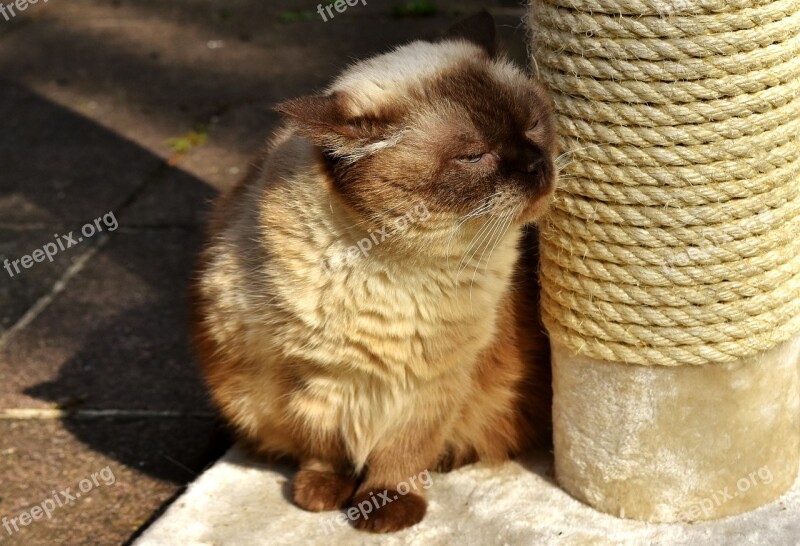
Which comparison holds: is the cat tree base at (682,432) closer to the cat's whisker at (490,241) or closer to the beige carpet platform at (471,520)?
the beige carpet platform at (471,520)

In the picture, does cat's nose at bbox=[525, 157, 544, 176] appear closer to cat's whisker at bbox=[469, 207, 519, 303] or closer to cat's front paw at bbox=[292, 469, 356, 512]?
cat's whisker at bbox=[469, 207, 519, 303]

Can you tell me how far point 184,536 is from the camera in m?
2.30

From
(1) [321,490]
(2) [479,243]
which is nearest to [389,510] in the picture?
(1) [321,490]

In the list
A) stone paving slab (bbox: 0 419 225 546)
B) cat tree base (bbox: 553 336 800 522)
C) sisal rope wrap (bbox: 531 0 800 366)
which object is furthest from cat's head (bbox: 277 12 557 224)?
stone paving slab (bbox: 0 419 225 546)

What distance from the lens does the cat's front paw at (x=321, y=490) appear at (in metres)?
2.39

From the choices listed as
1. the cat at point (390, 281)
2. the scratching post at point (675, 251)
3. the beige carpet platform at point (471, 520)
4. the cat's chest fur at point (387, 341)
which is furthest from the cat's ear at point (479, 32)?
the beige carpet platform at point (471, 520)

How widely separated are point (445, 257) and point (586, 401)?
1.63 feet

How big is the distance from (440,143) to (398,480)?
852 millimetres

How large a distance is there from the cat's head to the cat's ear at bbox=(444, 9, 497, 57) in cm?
19

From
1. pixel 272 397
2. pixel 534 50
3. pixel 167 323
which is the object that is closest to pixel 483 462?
pixel 272 397

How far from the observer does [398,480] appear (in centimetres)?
237

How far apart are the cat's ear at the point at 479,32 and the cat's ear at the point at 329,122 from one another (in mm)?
397

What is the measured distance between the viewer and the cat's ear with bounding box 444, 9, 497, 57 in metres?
2.25

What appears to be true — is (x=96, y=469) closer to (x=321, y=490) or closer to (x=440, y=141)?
(x=321, y=490)
